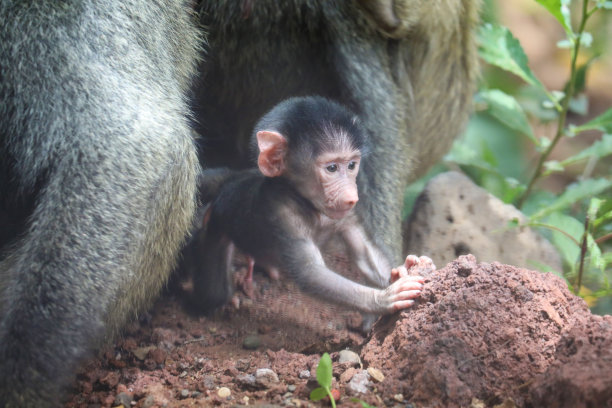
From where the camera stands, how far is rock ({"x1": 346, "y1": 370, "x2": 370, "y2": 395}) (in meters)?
2.45

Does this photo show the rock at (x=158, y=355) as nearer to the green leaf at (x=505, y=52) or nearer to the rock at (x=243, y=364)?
the rock at (x=243, y=364)

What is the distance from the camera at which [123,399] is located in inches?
103

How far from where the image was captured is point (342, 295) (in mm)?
2820

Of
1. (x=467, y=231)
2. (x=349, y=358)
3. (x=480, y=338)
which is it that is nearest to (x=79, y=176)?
(x=349, y=358)

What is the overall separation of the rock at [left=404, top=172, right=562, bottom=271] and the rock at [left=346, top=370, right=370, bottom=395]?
4.13 feet

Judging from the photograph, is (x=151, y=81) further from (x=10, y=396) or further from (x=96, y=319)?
(x=10, y=396)

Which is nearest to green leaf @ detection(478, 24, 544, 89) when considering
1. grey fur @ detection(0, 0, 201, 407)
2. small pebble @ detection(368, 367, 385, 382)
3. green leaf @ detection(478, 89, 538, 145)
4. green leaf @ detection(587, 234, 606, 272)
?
green leaf @ detection(478, 89, 538, 145)

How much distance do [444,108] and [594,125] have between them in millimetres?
894

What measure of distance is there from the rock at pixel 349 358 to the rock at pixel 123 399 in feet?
2.35

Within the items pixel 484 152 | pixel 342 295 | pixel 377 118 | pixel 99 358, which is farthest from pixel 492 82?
pixel 99 358

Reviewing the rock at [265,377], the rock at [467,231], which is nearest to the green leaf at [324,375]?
the rock at [265,377]

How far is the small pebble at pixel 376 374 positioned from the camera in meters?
2.49

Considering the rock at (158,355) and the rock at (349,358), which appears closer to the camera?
the rock at (349,358)

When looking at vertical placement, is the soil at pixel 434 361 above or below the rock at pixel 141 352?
above
